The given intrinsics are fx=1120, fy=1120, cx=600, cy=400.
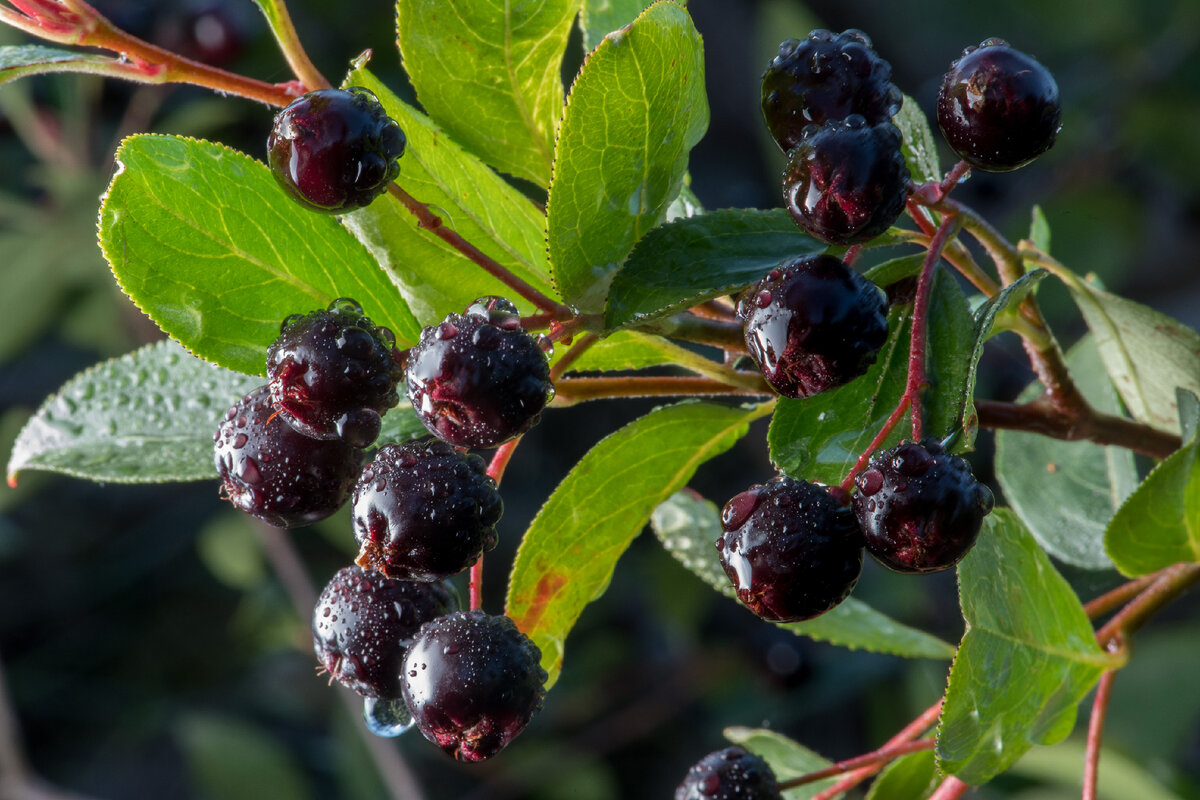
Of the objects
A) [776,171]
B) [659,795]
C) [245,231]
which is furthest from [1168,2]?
[245,231]

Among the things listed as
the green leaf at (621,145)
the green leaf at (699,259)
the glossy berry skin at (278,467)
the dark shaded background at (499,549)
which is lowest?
the dark shaded background at (499,549)

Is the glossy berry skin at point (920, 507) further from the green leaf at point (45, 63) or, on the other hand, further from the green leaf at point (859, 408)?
the green leaf at point (45, 63)

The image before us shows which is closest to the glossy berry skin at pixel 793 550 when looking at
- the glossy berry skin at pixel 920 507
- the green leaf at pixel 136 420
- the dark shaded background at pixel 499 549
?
the glossy berry skin at pixel 920 507

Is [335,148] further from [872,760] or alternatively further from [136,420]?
[872,760]

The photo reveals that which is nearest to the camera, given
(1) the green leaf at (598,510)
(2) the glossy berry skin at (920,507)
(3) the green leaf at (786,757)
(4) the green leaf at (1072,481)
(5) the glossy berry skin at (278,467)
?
(2) the glossy berry skin at (920,507)

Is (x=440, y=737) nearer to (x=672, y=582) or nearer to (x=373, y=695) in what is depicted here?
(x=373, y=695)

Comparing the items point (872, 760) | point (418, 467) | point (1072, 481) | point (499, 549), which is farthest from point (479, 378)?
point (499, 549)
